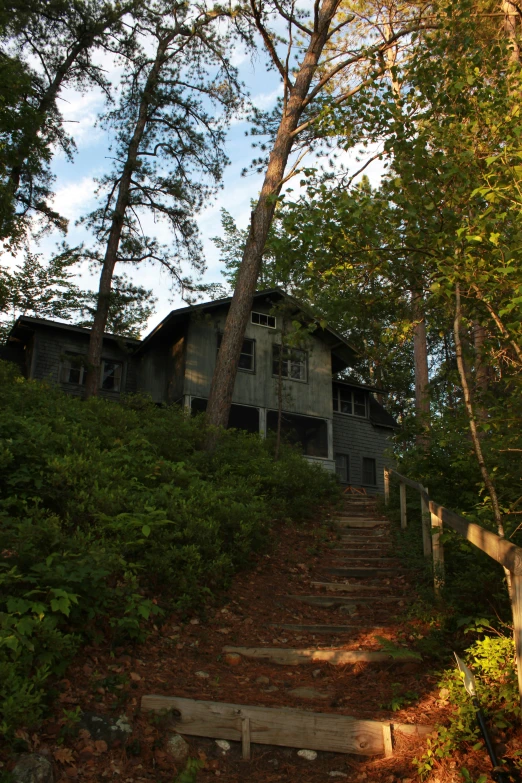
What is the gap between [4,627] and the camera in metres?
3.66

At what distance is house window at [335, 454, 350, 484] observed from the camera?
24728 mm

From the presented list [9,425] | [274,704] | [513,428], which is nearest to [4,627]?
[274,704]

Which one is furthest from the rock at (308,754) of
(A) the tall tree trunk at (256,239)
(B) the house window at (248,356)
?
(B) the house window at (248,356)

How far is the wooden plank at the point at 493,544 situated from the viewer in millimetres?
3107

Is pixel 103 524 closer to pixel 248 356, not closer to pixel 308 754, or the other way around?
pixel 308 754

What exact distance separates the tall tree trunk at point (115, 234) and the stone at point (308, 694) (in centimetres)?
1557

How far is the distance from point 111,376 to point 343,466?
10.4 m

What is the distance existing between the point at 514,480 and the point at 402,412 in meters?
31.7

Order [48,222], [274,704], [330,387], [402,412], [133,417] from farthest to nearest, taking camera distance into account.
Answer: [402,412] < [330,387] < [48,222] < [133,417] < [274,704]

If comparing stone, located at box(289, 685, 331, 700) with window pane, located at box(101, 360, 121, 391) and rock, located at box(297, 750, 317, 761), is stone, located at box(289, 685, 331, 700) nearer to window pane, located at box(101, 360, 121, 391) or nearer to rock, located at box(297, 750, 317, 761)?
rock, located at box(297, 750, 317, 761)

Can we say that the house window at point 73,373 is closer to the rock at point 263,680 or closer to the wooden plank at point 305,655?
the wooden plank at point 305,655

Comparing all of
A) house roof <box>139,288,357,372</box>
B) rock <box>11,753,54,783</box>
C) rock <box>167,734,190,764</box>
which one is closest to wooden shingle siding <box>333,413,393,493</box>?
house roof <box>139,288,357,372</box>

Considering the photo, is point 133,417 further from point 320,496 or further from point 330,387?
point 330,387

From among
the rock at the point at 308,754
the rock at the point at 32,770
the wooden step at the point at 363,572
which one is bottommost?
the rock at the point at 308,754
